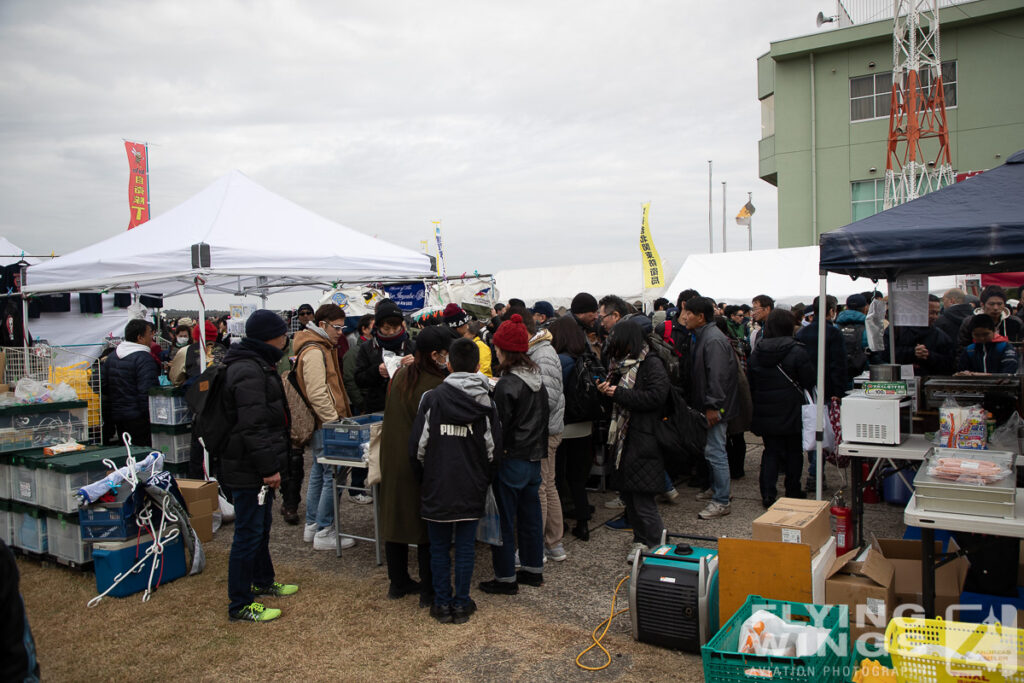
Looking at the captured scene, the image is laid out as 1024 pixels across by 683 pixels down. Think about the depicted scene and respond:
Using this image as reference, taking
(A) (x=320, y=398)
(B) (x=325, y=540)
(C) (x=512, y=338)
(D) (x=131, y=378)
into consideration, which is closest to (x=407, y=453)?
(C) (x=512, y=338)

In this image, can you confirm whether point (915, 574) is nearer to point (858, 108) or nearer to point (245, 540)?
point (245, 540)

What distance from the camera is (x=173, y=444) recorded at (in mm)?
6430

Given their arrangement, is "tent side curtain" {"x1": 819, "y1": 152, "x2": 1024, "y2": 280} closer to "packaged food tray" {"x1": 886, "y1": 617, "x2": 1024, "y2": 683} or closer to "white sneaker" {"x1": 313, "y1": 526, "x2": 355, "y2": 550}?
"packaged food tray" {"x1": 886, "y1": 617, "x2": 1024, "y2": 683}

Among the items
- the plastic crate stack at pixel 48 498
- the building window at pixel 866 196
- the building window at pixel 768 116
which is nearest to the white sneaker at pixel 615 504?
the plastic crate stack at pixel 48 498

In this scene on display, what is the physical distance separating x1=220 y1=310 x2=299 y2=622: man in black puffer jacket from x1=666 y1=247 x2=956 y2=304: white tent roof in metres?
11.9

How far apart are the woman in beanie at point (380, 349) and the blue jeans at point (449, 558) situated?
1919mm

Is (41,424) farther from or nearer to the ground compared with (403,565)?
farther from the ground

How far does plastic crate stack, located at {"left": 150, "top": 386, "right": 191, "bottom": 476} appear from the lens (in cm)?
635

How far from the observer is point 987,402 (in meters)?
4.44

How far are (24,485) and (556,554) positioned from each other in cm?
421

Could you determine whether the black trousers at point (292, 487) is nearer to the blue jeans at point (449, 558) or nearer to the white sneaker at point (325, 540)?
the white sneaker at point (325, 540)

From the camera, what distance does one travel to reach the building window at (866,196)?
73.3 ft

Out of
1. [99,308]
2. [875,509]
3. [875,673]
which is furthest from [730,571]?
[99,308]

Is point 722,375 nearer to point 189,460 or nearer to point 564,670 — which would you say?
point 564,670
